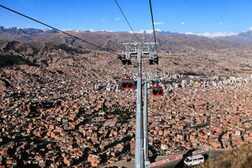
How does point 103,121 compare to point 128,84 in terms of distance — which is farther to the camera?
point 103,121

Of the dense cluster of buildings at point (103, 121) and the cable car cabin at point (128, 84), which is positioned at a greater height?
the cable car cabin at point (128, 84)

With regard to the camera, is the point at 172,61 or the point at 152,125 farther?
the point at 172,61

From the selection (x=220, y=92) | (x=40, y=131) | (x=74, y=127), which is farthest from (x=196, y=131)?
(x=220, y=92)

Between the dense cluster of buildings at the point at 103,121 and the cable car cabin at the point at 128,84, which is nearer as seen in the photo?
the cable car cabin at the point at 128,84

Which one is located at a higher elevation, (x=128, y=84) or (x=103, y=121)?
(x=128, y=84)

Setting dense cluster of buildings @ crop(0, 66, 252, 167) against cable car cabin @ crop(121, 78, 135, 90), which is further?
dense cluster of buildings @ crop(0, 66, 252, 167)

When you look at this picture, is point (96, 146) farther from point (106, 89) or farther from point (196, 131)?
point (106, 89)

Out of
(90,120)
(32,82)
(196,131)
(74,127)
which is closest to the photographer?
(196,131)

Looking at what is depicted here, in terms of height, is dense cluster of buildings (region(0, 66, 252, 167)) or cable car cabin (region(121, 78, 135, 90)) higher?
cable car cabin (region(121, 78, 135, 90))
